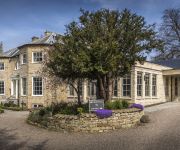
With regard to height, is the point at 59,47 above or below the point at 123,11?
below

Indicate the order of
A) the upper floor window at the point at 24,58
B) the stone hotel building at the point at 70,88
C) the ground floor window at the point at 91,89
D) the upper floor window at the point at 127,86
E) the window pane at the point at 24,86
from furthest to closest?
the window pane at the point at 24,86, the upper floor window at the point at 24,58, the ground floor window at the point at 91,89, the stone hotel building at the point at 70,88, the upper floor window at the point at 127,86

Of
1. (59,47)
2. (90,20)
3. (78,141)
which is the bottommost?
(78,141)

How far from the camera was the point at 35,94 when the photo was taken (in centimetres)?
3159

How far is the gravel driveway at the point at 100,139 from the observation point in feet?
40.6

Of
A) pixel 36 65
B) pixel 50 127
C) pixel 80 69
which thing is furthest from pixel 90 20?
pixel 36 65

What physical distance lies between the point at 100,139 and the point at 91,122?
1.95m

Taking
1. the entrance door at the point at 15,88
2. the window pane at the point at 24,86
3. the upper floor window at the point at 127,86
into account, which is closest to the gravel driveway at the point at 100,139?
the upper floor window at the point at 127,86

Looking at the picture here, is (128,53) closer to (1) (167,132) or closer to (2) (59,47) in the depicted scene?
(2) (59,47)

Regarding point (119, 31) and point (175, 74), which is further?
point (175, 74)

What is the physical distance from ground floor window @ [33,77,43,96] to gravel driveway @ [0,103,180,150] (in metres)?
13.6

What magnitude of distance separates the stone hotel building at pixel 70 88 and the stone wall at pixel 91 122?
9.59m

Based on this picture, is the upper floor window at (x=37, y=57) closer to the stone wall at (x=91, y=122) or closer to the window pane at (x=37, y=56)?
the window pane at (x=37, y=56)

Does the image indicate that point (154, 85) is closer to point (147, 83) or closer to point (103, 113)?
point (147, 83)

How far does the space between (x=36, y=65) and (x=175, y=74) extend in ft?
42.0
